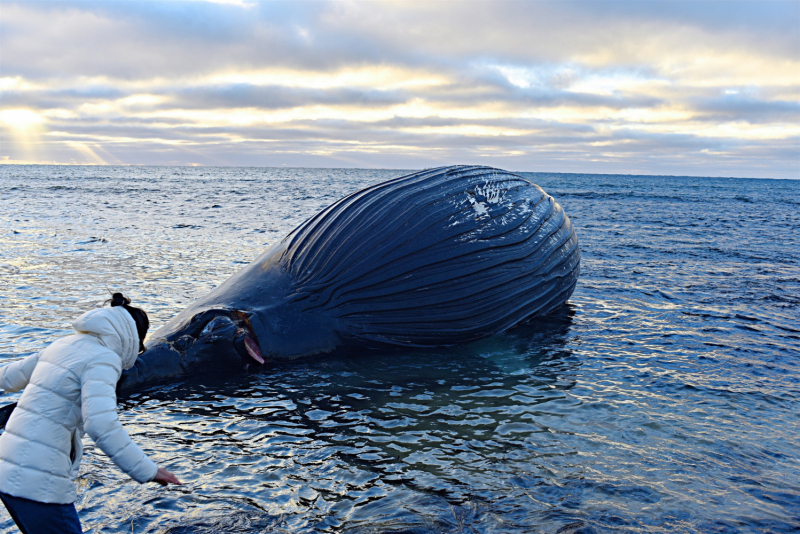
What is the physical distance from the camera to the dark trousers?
2559mm

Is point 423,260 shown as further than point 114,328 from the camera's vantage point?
Yes

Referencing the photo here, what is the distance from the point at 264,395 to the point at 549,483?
2344mm

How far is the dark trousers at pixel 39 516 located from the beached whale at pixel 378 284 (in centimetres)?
203

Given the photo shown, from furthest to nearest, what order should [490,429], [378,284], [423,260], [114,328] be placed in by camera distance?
1. [423,260]
2. [378,284]
3. [490,429]
4. [114,328]

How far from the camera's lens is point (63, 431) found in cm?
262

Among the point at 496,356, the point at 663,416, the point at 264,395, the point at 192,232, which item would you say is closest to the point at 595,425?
the point at 663,416

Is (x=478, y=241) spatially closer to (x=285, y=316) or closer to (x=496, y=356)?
(x=496, y=356)

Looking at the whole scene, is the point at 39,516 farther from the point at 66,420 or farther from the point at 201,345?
the point at 201,345

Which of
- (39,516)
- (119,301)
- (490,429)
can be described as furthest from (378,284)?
(39,516)

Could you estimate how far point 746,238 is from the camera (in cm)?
1602

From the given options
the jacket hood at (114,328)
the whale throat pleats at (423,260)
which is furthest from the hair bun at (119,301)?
the whale throat pleats at (423,260)

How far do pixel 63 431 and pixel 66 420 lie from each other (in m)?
0.05

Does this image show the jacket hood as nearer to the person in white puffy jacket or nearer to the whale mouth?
the person in white puffy jacket

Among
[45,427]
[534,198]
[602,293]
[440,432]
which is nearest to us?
[45,427]
